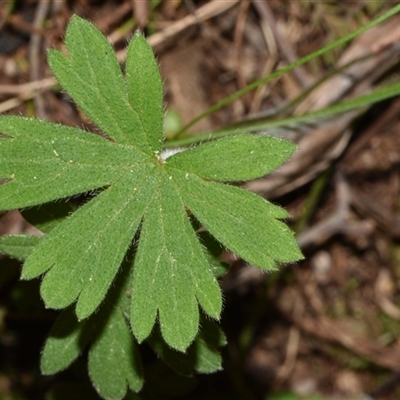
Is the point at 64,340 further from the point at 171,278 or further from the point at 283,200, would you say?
the point at 283,200

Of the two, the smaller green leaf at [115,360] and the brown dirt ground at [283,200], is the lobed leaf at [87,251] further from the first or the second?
the brown dirt ground at [283,200]

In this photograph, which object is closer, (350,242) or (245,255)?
(245,255)

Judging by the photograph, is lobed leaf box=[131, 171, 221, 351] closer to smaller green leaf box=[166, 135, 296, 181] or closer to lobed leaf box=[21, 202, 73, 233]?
smaller green leaf box=[166, 135, 296, 181]

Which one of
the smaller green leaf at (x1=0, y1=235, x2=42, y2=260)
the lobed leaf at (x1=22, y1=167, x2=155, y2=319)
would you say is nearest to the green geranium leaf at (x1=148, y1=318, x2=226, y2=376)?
the lobed leaf at (x1=22, y1=167, x2=155, y2=319)

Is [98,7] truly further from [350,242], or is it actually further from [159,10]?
[350,242]

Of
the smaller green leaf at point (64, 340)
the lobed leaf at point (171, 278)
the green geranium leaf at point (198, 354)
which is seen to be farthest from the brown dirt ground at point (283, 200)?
the lobed leaf at point (171, 278)

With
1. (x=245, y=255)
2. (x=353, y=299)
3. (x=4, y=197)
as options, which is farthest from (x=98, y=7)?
(x=353, y=299)

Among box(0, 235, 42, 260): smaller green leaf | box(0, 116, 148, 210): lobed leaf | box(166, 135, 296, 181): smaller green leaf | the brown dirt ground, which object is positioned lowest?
the brown dirt ground
